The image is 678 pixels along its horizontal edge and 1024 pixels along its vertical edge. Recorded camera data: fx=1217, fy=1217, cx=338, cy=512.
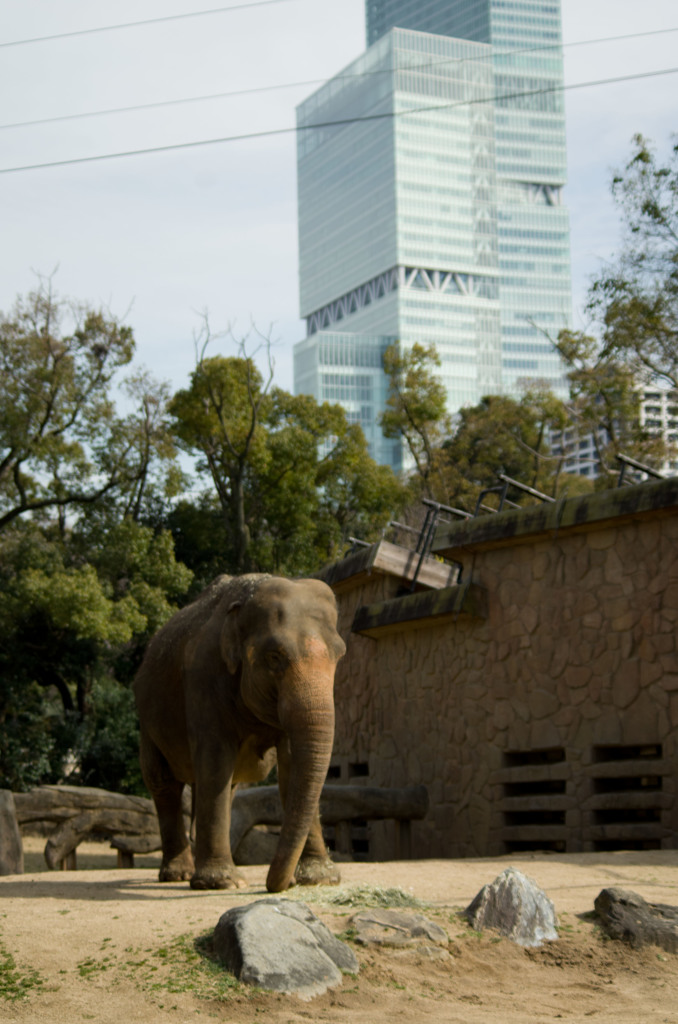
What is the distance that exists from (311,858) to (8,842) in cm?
425

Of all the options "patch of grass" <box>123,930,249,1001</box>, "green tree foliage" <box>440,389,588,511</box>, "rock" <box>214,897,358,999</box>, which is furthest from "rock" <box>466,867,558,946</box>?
"green tree foliage" <box>440,389,588,511</box>

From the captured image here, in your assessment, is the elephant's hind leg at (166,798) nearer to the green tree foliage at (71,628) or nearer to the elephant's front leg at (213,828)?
the elephant's front leg at (213,828)

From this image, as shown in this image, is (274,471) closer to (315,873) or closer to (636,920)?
(315,873)

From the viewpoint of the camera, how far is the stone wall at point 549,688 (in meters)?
12.0

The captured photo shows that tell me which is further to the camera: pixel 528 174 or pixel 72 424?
pixel 528 174

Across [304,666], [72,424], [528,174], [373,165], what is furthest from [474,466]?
[528,174]

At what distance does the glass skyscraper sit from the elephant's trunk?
125 m

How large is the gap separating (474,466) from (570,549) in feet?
79.7

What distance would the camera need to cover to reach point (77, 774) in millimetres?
25172

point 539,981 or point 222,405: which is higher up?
point 222,405

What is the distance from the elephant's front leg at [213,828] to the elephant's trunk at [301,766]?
0.69 meters

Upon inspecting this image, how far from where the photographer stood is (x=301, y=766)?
8.00 metres

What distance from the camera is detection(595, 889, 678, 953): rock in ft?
24.1

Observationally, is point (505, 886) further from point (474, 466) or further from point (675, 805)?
point (474, 466)
